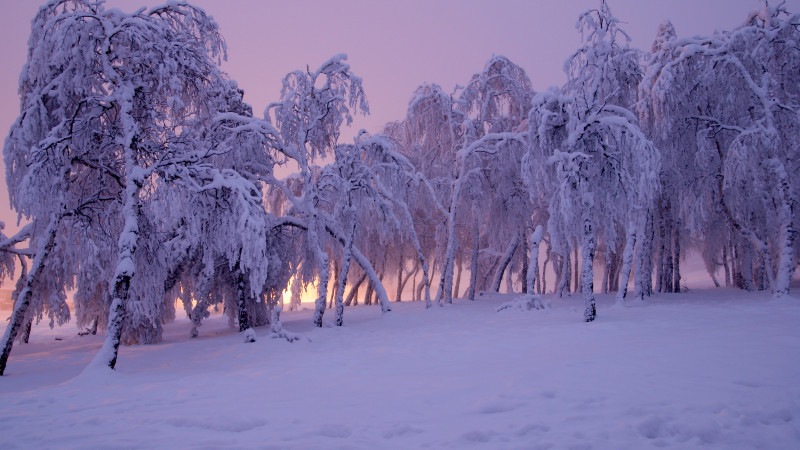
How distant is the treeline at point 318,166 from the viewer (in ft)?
29.5

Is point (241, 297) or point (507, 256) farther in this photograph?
point (507, 256)

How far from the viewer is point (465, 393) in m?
5.36

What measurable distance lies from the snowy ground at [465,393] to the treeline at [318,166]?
1809 mm

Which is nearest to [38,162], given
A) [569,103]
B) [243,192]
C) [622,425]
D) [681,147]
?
[243,192]

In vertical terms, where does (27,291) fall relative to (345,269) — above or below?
below

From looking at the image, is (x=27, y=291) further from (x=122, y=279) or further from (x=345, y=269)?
(x=345, y=269)

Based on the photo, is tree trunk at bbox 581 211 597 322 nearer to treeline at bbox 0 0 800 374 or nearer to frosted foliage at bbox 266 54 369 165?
treeline at bbox 0 0 800 374

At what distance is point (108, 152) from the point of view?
33.7ft

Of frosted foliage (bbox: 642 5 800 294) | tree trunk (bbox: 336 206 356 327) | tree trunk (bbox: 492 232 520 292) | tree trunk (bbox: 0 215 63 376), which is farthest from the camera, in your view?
tree trunk (bbox: 492 232 520 292)

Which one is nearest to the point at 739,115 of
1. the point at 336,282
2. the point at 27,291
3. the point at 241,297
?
the point at 241,297

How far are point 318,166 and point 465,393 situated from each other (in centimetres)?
1565

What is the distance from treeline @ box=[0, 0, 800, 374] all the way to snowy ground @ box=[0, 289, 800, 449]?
1809mm

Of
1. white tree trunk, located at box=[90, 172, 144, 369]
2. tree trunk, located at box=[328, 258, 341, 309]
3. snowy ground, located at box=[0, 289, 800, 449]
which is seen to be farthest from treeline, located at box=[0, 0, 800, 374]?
tree trunk, located at box=[328, 258, 341, 309]

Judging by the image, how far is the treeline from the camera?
354 inches
